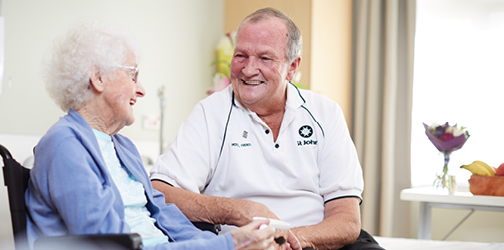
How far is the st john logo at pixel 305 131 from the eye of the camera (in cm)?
174

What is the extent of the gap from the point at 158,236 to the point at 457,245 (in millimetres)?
1248

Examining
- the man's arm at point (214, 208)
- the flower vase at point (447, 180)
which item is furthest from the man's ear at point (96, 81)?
the flower vase at point (447, 180)

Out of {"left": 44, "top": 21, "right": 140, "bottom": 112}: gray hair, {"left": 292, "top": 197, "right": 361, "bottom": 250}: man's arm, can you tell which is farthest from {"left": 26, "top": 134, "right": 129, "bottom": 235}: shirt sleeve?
{"left": 292, "top": 197, "right": 361, "bottom": 250}: man's arm

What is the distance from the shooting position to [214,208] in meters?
1.49

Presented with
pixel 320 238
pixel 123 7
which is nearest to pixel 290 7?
pixel 123 7

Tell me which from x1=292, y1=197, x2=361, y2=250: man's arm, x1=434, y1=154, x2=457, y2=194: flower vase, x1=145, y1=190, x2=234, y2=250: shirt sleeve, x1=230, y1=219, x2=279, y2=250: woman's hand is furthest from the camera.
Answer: x1=434, y1=154, x2=457, y2=194: flower vase

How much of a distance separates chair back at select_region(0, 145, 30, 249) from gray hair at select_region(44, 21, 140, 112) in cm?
20

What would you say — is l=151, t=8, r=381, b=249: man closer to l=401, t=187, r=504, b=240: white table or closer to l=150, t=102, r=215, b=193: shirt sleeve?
l=150, t=102, r=215, b=193: shirt sleeve

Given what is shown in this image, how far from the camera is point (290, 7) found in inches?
150

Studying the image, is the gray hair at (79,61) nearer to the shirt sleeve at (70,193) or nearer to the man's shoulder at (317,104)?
the shirt sleeve at (70,193)

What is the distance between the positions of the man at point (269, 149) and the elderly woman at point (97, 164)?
272mm

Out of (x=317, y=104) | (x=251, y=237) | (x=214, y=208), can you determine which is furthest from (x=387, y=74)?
(x=251, y=237)

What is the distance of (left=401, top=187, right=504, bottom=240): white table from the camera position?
2545 millimetres

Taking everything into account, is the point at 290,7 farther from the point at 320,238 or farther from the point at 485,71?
the point at 320,238
